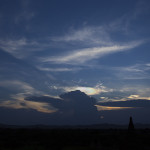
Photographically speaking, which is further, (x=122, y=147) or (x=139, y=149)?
(x=139, y=149)

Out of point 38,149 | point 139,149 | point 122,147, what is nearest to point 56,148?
point 38,149

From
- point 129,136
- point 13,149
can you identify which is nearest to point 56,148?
point 13,149

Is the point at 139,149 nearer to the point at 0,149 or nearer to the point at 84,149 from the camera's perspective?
the point at 84,149

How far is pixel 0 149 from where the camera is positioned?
24.2 meters

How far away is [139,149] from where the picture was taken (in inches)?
1030

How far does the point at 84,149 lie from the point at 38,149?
5033 millimetres

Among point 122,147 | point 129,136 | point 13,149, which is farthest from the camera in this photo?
point 129,136

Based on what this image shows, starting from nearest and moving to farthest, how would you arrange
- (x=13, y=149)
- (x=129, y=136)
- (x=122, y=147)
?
1. (x=122, y=147)
2. (x=13, y=149)
3. (x=129, y=136)

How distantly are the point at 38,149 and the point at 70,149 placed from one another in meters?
3.51

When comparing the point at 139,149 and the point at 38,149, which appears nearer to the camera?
the point at 38,149

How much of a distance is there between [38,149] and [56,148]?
8.91 feet

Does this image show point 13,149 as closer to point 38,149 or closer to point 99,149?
point 38,149

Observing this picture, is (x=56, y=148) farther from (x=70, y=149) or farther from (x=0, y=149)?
(x=0, y=149)

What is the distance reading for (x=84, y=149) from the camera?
23984 mm
